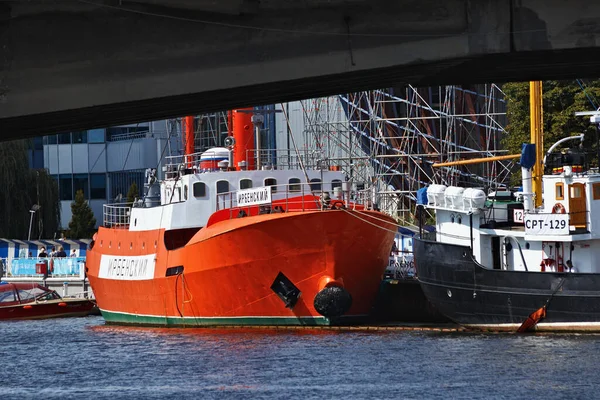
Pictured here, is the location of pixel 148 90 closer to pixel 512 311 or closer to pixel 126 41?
pixel 126 41

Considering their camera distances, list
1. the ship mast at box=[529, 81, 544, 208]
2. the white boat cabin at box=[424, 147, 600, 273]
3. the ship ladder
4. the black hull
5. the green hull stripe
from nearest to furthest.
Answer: the black hull, the ship ladder, the white boat cabin at box=[424, 147, 600, 273], the green hull stripe, the ship mast at box=[529, 81, 544, 208]

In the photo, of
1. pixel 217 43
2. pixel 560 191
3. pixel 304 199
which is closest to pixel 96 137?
pixel 304 199

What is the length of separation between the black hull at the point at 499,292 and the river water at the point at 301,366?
683mm

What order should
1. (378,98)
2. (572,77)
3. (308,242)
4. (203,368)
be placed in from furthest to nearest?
(378,98), (308,242), (203,368), (572,77)

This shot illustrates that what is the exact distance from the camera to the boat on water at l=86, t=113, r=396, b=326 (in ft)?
123

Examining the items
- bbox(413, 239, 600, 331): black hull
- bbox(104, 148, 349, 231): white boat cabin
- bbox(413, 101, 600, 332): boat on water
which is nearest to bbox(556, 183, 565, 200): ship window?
bbox(413, 101, 600, 332): boat on water

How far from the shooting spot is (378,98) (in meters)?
58.5

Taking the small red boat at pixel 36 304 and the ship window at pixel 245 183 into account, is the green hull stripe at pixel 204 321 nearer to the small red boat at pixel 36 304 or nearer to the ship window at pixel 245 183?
the small red boat at pixel 36 304

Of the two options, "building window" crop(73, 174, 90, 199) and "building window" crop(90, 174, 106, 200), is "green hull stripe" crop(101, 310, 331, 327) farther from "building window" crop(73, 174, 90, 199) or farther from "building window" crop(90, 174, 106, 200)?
"building window" crop(73, 174, 90, 199)

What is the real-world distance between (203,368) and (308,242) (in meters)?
8.70

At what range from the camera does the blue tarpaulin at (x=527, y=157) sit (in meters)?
36.7

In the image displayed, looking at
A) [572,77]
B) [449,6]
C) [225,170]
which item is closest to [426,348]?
[225,170]

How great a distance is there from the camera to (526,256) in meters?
36.1

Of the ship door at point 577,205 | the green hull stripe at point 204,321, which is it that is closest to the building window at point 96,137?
the green hull stripe at point 204,321
